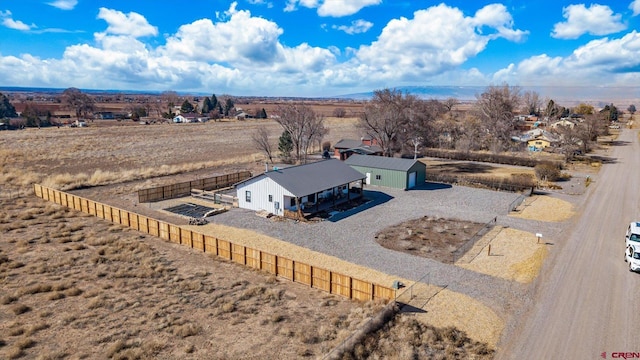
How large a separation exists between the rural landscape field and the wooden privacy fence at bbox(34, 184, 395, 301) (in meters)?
0.45

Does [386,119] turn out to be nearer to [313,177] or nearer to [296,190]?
[313,177]

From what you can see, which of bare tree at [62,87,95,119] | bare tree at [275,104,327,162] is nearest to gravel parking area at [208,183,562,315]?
bare tree at [275,104,327,162]

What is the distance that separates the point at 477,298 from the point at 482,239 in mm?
8856

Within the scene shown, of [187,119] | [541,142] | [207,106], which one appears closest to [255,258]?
[541,142]

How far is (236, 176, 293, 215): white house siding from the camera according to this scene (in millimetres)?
30941

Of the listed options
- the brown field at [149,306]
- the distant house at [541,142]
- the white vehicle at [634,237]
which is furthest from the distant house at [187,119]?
the white vehicle at [634,237]

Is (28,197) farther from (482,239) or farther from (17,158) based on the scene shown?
(482,239)

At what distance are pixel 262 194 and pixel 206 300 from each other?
14.4 m

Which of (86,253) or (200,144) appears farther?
(200,144)

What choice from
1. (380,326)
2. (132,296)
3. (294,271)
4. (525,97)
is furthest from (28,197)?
(525,97)

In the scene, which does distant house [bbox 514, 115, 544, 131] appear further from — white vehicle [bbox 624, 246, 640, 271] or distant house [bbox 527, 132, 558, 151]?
white vehicle [bbox 624, 246, 640, 271]

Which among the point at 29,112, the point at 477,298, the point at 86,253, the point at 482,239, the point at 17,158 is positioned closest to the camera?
the point at 477,298

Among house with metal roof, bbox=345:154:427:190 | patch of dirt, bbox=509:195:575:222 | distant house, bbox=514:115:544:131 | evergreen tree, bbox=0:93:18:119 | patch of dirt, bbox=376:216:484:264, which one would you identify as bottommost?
patch of dirt, bbox=376:216:484:264

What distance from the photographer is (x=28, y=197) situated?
119 feet
